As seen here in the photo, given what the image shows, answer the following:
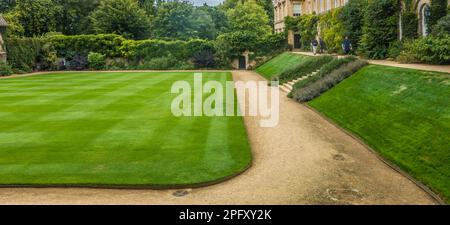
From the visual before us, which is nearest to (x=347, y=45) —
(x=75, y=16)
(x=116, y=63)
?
(x=116, y=63)

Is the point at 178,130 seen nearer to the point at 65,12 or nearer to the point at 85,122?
the point at 85,122

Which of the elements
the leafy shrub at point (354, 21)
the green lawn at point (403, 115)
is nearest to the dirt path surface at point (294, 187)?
the green lawn at point (403, 115)

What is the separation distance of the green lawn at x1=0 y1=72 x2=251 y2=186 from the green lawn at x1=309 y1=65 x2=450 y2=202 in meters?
4.24

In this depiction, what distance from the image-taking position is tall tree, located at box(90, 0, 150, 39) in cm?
5694

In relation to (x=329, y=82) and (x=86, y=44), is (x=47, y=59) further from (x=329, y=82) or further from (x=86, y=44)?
(x=329, y=82)

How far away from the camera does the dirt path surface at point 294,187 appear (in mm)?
9227

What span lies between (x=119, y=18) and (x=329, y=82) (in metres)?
41.6

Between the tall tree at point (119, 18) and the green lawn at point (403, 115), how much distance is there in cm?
4267

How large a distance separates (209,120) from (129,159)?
5498 millimetres

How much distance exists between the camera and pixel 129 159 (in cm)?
1176

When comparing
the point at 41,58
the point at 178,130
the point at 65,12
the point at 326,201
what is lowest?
the point at 326,201

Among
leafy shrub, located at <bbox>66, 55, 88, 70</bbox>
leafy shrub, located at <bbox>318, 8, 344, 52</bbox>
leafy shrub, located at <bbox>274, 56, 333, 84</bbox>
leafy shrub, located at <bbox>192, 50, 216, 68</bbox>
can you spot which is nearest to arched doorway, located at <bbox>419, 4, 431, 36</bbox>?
leafy shrub, located at <bbox>274, 56, 333, 84</bbox>

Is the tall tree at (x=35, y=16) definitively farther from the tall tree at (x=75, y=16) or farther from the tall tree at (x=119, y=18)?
the tall tree at (x=119, y=18)

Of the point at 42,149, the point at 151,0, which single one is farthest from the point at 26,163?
the point at 151,0
